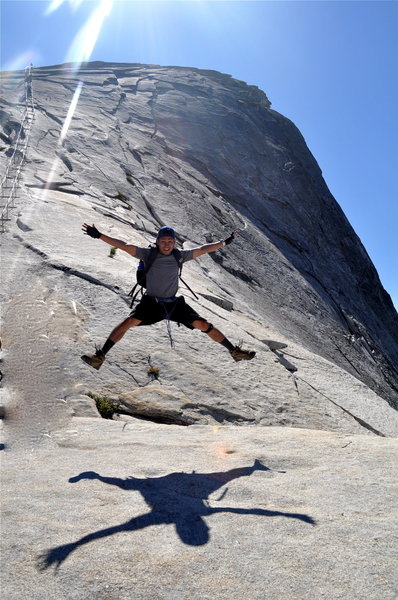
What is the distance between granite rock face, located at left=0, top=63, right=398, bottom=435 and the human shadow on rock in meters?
2.81

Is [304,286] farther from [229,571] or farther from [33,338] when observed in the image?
[229,571]

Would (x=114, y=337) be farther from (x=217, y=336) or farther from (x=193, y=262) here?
(x=193, y=262)

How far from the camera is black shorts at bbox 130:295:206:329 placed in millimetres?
6941

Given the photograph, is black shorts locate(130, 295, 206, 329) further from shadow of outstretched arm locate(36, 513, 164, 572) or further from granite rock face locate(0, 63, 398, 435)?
shadow of outstretched arm locate(36, 513, 164, 572)

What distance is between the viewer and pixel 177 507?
14.4 ft

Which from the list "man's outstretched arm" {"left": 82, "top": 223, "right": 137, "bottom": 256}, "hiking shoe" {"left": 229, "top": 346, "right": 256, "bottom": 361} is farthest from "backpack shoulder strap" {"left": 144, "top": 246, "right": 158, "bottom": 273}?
"hiking shoe" {"left": 229, "top": 346, "right": 256, "bottom": 361}

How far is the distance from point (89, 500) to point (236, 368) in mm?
5849

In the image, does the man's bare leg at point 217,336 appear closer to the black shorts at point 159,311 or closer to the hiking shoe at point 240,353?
the hiking shoe at point 240,353

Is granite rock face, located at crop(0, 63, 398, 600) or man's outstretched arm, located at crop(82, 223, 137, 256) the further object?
man's outstretched arm, located at crop(82, 223, 137, 256)

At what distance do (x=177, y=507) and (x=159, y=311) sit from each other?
10.4 feet

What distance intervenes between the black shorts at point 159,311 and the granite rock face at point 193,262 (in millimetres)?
1687

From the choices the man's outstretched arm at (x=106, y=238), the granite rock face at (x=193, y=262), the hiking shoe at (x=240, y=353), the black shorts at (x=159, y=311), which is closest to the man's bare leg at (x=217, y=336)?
the hiking shoe at (x=240, y=353)

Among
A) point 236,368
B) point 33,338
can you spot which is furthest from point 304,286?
point 33,338

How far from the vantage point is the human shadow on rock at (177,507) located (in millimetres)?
3730
